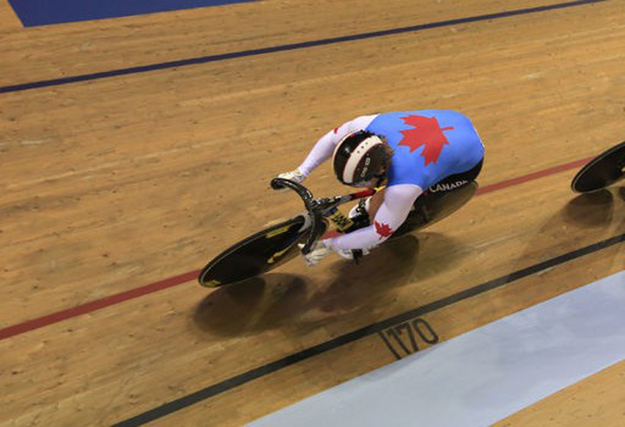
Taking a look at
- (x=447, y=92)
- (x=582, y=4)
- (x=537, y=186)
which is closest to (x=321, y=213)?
(x=537, y=186)

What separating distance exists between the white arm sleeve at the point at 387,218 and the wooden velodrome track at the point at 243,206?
456mm

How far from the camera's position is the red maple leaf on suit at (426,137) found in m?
2.67

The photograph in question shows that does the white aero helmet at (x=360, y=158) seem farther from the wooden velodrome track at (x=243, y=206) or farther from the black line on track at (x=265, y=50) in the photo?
the black line on track at (x=265, y=50)

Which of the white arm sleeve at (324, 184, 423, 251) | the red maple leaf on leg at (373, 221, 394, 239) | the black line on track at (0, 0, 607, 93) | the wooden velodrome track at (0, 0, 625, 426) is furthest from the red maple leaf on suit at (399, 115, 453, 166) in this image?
the black line on track at (0, 0, 607, 93)

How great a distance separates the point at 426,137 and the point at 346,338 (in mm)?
1036

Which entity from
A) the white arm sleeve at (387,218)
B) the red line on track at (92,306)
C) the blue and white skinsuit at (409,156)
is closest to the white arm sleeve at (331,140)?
the blue and white skinsuit at (409,156)

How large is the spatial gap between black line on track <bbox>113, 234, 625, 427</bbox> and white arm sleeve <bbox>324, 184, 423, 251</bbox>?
47 cm

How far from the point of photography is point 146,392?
2.62 metres

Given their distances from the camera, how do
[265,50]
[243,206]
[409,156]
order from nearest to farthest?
1. [409,156]
2. [243,206]
3. [265,50]

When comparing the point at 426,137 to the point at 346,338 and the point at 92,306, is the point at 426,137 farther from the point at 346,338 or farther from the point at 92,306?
the point at 92,306

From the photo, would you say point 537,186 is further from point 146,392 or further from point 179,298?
point 146,392

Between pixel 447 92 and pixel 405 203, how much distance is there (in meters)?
2.41

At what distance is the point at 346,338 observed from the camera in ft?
9.65

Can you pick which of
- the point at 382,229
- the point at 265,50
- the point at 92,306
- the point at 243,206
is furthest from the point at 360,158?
the point at 265,50
